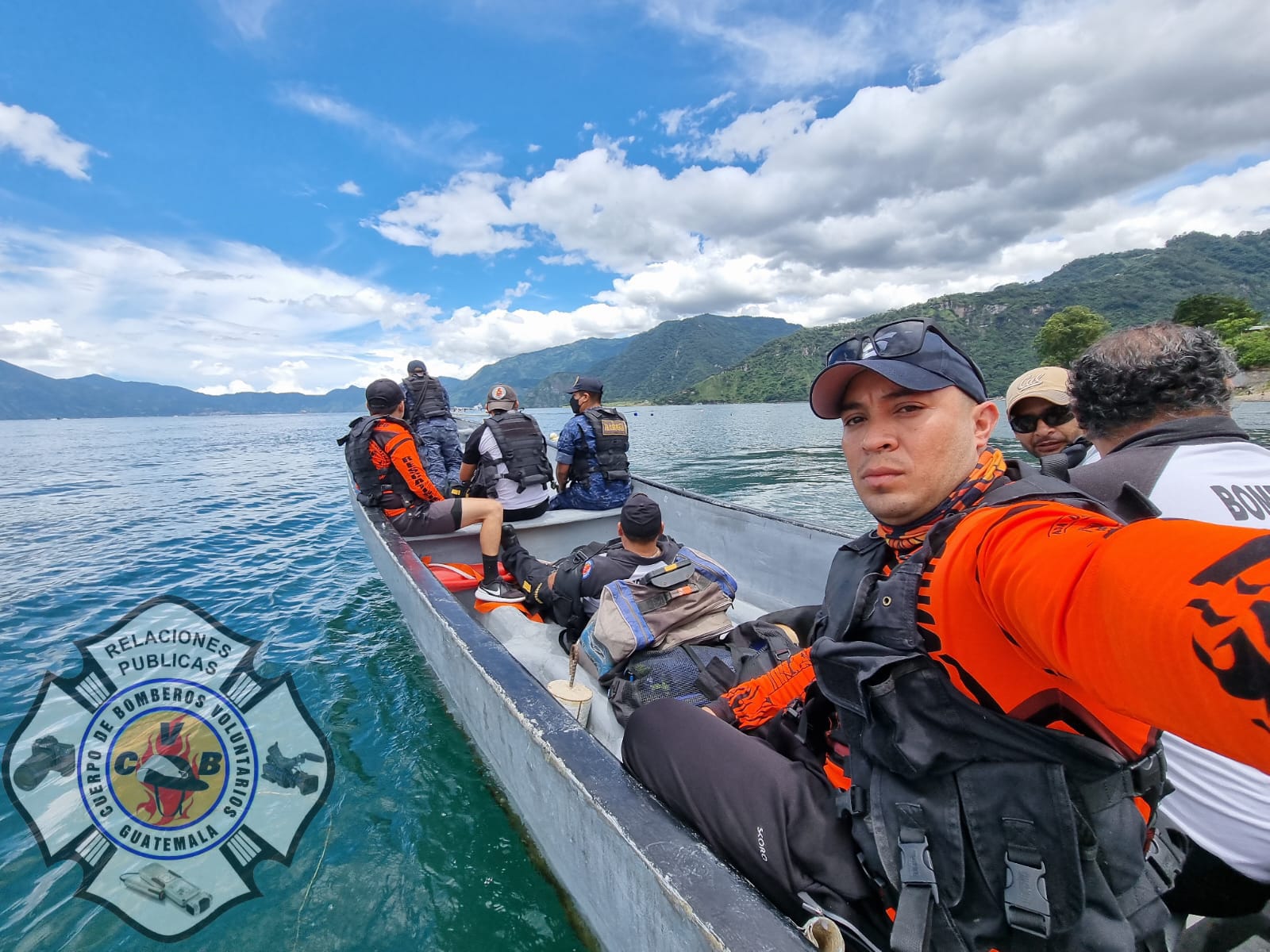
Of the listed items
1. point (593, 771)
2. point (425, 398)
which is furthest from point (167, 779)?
point (425, 398)

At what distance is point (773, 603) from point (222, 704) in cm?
473

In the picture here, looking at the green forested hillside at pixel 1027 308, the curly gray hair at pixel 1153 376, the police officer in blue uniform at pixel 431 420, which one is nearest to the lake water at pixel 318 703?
the police officer in blue uniform at pixel 431 420

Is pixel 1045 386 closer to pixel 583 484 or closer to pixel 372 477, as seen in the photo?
pixel 583 484

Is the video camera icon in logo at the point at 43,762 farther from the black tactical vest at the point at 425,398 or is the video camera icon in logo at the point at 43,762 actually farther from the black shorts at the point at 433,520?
the black tactical vest at the point at 425,398

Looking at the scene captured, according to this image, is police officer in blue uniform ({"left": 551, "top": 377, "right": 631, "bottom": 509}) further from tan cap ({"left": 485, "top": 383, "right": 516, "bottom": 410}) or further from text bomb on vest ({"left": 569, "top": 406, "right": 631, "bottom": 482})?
tan cap ({"left": 485, "top": 383, "right": 516, "bottom": 410})

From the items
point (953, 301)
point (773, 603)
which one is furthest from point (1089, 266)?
point (773, 603)

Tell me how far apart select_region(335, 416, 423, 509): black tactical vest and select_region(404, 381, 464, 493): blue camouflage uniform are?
138 cm

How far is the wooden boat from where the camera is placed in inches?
53.8

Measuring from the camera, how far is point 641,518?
3301mm

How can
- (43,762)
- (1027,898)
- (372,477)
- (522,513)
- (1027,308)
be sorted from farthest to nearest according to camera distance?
1. (1027,308)
2. (522,513)
3. (372,477)
4. (43,762)
5. (1027,898)

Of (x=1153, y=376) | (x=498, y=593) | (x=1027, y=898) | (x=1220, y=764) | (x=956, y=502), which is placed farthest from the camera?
(x=498, y=593)

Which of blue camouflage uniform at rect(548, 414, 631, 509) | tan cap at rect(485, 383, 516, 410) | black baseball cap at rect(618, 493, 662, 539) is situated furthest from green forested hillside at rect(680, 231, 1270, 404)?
black baseball cap at rect(618, 493, 662, 539)

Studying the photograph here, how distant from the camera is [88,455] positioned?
29141mm

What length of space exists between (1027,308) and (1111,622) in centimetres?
14433
